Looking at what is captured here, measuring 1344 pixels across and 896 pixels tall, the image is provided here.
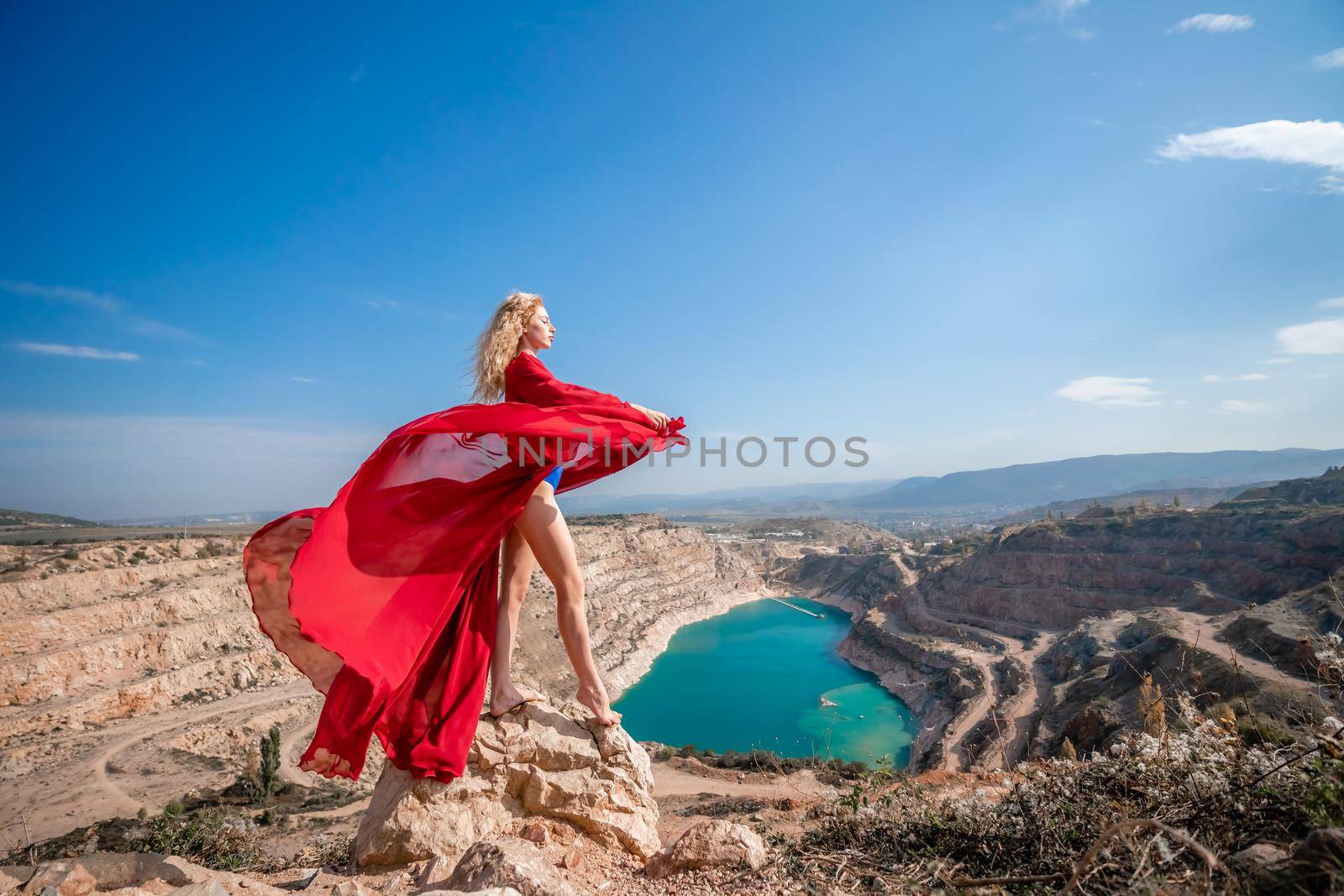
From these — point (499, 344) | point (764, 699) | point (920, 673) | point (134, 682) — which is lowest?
point (764, 699)

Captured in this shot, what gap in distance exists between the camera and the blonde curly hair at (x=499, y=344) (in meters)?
3.02

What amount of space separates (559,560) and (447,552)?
1.72 feet

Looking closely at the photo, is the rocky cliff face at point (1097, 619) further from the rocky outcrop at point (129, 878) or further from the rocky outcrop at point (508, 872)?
the rocky outcrop at point (129, 878)

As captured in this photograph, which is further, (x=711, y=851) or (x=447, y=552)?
(x=447, y=552)

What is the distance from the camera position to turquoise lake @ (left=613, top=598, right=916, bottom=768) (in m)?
27.0

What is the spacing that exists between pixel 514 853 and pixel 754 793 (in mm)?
13894

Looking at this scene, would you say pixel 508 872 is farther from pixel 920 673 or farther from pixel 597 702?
pixel 920 673

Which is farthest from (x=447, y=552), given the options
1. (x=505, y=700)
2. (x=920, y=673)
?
(x=920, y=673)

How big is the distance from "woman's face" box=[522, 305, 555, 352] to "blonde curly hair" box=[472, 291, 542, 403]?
0.03 m

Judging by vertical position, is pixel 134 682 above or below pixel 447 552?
below

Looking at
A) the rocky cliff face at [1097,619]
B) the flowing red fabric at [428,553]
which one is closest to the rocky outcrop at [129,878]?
the flowing red fabric at [428,553]

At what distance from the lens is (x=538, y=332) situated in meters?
3.11

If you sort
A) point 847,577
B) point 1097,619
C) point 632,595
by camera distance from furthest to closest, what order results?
point 847,577 < point 632,595 < point 1097,619

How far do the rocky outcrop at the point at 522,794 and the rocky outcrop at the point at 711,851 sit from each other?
0.41 m
